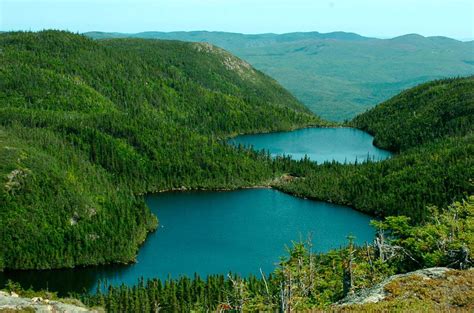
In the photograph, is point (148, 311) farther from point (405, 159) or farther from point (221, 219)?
point (405, 159)

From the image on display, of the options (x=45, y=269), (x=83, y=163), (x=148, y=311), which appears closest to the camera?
(x=148, y=311)

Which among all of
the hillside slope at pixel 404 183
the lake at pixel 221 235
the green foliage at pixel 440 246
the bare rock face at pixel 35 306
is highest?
the green foliage at pixel 440 246

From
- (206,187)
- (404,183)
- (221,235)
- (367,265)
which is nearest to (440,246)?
(367,265)

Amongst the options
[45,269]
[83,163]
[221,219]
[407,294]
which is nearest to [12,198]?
[45,269]

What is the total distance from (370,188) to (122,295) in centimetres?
10047

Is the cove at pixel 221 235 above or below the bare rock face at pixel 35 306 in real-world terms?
below

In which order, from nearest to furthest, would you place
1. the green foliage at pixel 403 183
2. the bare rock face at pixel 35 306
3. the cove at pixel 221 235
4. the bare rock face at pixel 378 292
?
the bare rock face at pixel 378 292, the bare rock face at pixel 35 306, the cove at pixel 221 235, the green foliage at pixel 403 183

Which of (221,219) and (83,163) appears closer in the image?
(221,219)

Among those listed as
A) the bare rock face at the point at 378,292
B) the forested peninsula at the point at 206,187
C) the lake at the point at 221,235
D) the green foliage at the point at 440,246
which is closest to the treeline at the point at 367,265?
the green foliage at the point at 440,246

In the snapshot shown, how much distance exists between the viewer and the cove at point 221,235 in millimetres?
118875

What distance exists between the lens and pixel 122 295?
9712cm

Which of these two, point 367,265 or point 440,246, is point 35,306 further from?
point 440,246

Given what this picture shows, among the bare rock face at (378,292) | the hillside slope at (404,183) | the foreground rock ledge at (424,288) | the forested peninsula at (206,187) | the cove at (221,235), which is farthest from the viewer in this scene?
the hillside slope at (404,183)

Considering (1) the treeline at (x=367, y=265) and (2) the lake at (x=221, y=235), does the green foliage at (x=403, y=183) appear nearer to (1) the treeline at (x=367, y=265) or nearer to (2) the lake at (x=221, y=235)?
(2) the lake at (x=221, y=235)
